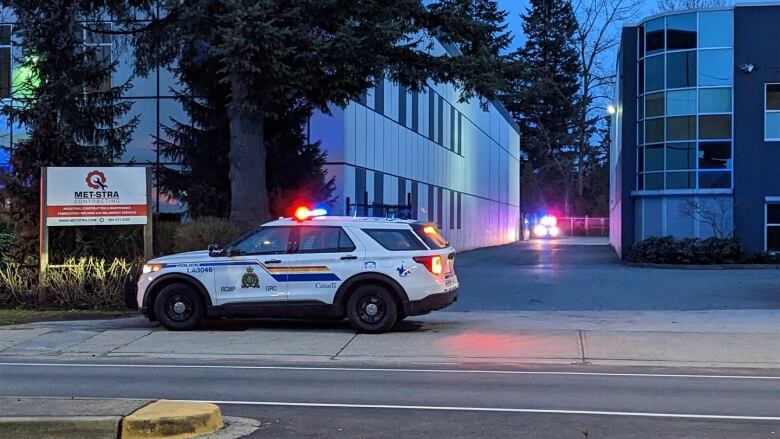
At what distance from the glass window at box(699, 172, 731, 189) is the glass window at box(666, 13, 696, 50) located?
16.7ft

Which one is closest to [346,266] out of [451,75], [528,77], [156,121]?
[451,75]

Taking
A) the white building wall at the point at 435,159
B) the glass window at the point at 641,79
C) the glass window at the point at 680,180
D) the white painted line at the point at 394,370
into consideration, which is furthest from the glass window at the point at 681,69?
the white painted line at the point at 394,370

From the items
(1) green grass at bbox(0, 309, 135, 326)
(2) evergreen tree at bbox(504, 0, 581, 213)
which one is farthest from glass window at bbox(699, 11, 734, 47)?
(2) evergreen tree at bbox(504, 0, 581, 213)

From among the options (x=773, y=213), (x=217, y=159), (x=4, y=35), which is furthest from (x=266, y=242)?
(x=773, y=213)

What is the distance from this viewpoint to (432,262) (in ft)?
38.4

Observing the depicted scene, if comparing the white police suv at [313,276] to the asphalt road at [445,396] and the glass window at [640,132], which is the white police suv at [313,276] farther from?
the glass window at [640,132]

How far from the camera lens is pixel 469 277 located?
77.7 ft

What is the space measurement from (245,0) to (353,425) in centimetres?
Answer: 1003

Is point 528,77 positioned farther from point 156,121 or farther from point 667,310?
point 156,121

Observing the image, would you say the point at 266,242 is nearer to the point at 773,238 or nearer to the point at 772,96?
the point at 773,238

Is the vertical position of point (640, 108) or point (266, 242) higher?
point (640, 108)

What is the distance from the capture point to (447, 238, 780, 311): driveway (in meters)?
16.4

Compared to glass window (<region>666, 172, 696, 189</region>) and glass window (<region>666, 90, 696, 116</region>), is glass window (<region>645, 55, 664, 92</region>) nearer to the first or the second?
glass window (<region>666, 90, 696, 116</region>)

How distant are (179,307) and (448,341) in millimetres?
4391
